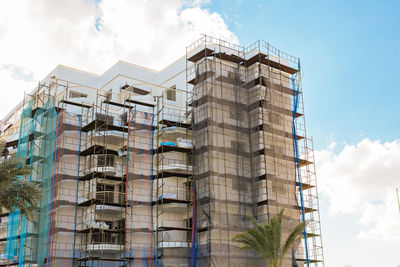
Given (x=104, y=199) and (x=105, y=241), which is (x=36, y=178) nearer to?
(x=104, y=199)

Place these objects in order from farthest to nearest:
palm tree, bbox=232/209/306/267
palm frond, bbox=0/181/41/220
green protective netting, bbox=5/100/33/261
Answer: green protective netting, bbox=5/100/33/261, palm tree, bbox=232/209/306/267, palm frond, bbox=0/181/41/220

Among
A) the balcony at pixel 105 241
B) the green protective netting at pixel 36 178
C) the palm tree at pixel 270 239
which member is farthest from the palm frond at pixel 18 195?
the palm tree at pixel 270 239

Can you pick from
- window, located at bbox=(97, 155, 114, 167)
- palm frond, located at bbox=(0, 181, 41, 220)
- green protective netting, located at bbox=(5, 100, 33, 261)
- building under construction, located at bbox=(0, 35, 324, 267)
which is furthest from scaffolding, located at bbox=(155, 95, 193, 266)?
palm frond, located at bbox=(0, 181, 41, 220)

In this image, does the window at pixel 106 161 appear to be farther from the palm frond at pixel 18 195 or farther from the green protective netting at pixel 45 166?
the palm frond at pixel 18 195

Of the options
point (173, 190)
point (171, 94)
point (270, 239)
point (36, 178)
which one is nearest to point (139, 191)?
point (173, 190)

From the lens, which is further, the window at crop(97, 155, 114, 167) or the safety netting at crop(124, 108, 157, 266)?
the window at crop(97, 155, 114, 167)

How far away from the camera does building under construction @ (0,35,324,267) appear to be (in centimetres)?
3603

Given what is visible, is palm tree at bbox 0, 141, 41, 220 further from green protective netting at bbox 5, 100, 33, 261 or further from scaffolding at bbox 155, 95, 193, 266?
scaffolding at bbox 155, 95, 193, 266

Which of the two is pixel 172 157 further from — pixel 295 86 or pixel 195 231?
pixel 295 86

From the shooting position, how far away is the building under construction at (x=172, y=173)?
3603cm

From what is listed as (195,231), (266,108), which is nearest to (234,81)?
(266,108)

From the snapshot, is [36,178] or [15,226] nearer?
[15,226]

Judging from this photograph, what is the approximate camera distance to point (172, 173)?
39.1m


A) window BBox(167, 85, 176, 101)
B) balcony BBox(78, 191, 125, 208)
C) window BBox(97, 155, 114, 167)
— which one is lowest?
balcony BBox(78, 191, 125, 208)
